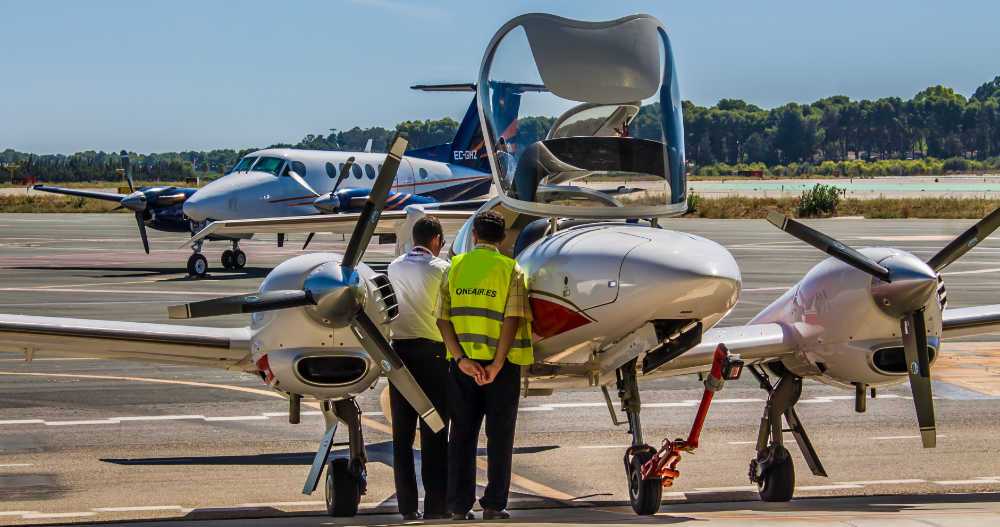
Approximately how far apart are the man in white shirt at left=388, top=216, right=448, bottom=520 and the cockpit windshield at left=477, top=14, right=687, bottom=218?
997 millimetres

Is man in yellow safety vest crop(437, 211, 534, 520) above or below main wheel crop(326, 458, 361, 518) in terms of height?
above

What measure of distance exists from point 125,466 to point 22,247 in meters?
36.5

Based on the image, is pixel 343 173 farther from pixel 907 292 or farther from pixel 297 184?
pixel 907 292

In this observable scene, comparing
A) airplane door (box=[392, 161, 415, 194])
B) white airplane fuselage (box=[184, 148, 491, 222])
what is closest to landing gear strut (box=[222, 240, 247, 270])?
white airplane fuselage (box=[184, 148, 491, 222])

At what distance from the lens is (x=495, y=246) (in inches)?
340

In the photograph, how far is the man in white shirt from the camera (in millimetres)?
9047

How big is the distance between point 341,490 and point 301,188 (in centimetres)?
2732

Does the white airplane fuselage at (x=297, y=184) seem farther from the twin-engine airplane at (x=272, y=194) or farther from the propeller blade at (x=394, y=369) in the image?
the propeller blade at (x=394, y=369)

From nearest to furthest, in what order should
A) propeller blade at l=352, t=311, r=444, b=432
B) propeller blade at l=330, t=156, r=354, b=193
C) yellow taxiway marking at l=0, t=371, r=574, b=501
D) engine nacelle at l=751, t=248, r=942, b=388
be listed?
propeller blade at l=352, t=311, r=444, b=432 → engine nacelle at l=751, t=248, r=942, b=388 → yellow taxiway marking at l=0, t=371, r=574, b=501 → propeller blade at l=330, t=156, r=354, b=193

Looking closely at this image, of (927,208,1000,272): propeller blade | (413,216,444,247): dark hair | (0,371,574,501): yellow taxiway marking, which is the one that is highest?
(413,216,444,247): dark hair

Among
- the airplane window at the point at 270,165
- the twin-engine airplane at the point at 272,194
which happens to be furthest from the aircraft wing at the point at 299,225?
the airplane window at the point at 270,165

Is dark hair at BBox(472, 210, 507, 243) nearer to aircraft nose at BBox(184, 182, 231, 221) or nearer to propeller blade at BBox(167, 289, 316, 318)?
propeller blade at BBox(167, 289, 316, 318)

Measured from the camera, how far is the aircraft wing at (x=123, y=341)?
Answer: 9531 mm

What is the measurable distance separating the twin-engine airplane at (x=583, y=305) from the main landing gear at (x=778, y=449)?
0.02 metres
